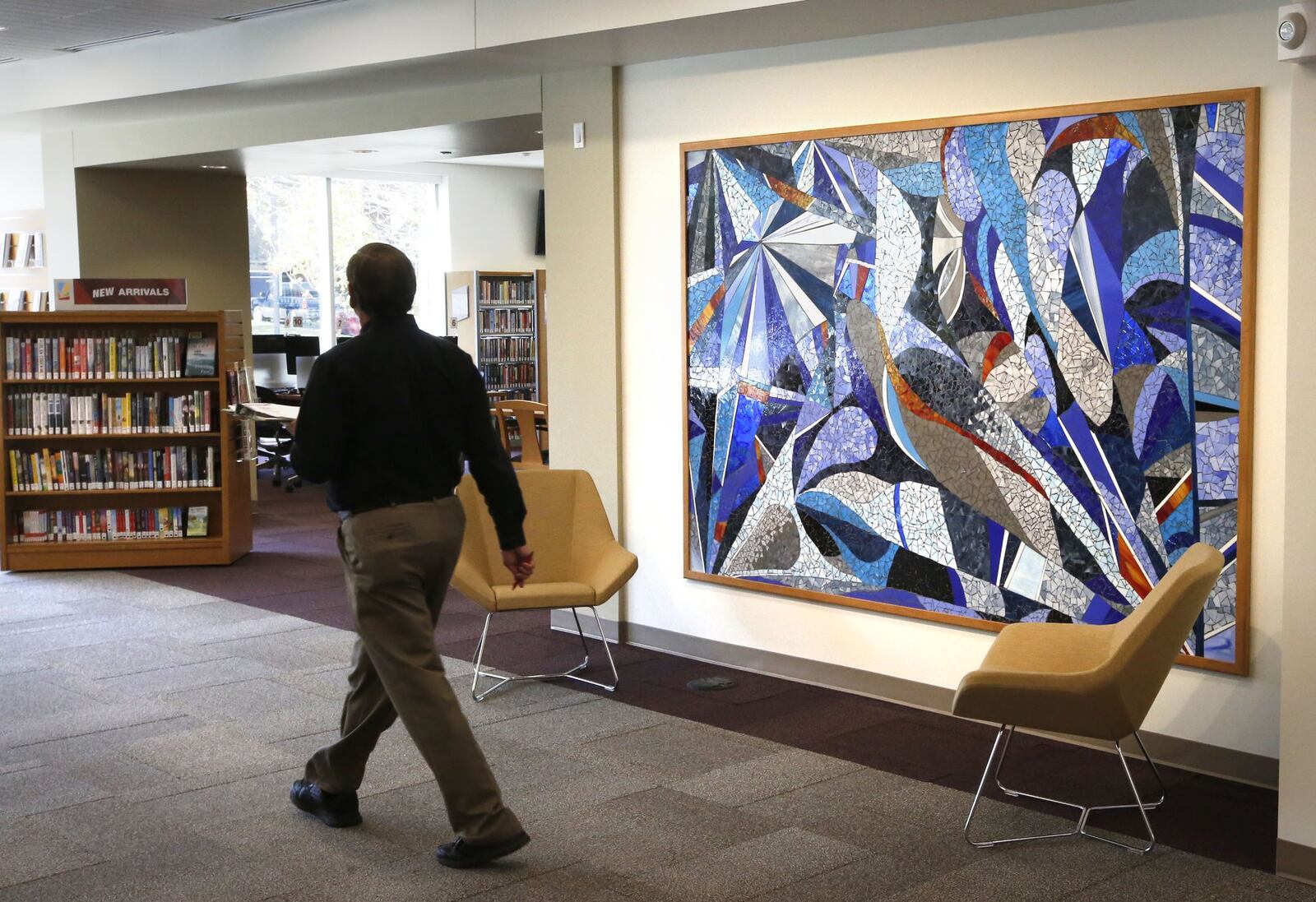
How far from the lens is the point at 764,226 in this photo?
5.84 metres

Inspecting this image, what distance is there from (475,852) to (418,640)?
2.09 feet

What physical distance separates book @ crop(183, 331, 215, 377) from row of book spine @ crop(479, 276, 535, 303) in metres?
7.69

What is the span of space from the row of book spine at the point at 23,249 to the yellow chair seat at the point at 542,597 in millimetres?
7621

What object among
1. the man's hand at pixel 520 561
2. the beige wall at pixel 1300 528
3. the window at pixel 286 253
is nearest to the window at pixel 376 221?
the window at pixel 286 253

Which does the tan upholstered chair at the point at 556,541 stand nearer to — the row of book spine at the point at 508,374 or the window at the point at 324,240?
the window at the point at 324,240

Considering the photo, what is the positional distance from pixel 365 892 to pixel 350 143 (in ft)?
27.6

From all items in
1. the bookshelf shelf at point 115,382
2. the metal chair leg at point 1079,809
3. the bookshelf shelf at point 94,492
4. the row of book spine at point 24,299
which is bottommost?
the metal chair leg at point 1079,809

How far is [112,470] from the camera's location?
873 cm

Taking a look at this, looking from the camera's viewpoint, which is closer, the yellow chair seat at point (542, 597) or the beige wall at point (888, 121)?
the beige wall at point (888, 121)

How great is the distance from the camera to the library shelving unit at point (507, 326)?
53.2ft

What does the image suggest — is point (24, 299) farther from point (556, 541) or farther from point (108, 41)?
point (556, 541)

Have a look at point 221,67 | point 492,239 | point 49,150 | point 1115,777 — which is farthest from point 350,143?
point 1115,777

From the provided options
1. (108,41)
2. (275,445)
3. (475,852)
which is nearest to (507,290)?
(275,445)

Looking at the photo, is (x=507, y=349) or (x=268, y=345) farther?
(x=507, y=349)
